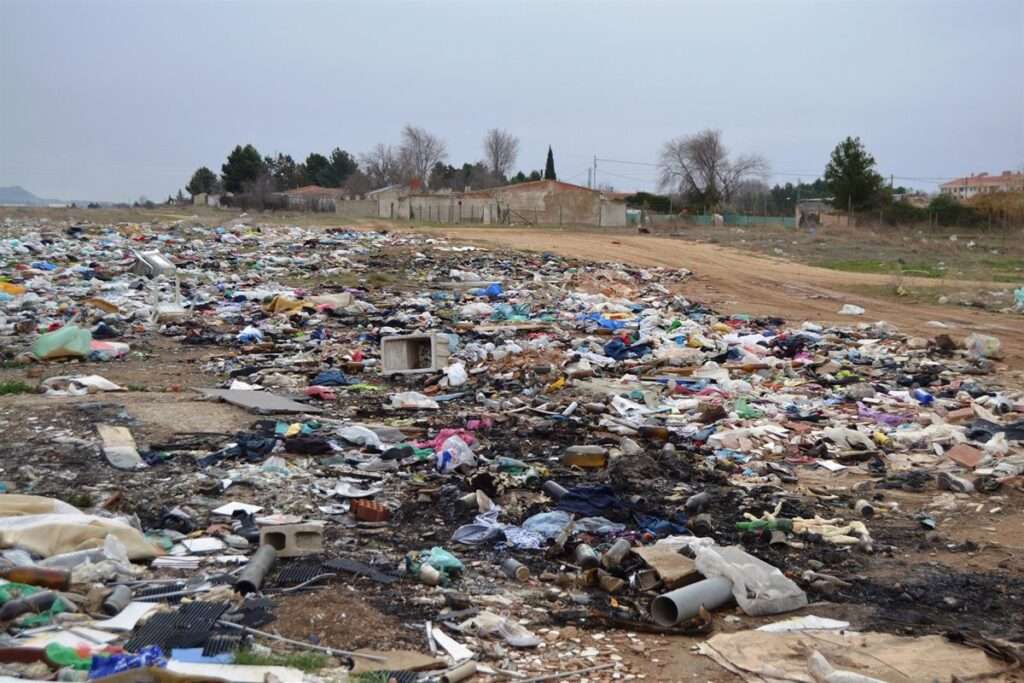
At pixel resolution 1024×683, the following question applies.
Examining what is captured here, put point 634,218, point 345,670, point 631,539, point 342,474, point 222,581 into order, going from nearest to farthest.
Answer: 1. point 345,670
2. point 222,581
3. point 631,539
4. point 342,474
5. point 634,218

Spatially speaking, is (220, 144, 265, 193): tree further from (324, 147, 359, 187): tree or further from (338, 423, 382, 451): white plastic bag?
(338, 423, 382, 451): white plastic bag

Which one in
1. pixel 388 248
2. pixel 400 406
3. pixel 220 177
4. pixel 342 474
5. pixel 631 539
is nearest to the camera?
pixel 631 539

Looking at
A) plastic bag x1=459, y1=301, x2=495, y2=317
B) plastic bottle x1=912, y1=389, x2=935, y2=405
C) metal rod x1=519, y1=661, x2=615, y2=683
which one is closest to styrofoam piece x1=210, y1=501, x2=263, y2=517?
metal rod x1=519, y1=661, x2=615, y2=683

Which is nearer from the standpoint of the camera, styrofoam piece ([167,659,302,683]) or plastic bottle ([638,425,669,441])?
styrofoam piece ([167,659,302,683])

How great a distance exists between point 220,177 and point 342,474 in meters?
58.0

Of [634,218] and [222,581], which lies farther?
[634,218]

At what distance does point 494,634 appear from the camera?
12.1ft

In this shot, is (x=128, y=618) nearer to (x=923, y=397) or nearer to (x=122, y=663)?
(x=122, y=663)

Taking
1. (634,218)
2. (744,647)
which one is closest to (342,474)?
(744,647)

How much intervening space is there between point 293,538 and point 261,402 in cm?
346

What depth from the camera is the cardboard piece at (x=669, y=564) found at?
4.18 metres

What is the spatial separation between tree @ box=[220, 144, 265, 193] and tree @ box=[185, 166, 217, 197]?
64.9 inches

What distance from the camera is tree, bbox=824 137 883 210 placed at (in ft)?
128

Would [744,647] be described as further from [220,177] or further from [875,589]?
[220,177]
